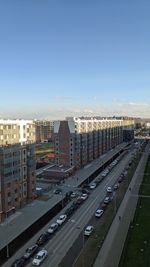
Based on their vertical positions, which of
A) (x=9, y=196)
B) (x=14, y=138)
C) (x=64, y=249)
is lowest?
(x=64, y=249)

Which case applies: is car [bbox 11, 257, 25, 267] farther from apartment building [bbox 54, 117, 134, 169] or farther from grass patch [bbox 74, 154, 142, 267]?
apartment building [bbox 54, 117, 134, 169]

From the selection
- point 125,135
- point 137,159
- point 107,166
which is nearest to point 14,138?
point 107,166

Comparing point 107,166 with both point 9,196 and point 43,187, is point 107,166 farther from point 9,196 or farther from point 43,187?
point 9,196

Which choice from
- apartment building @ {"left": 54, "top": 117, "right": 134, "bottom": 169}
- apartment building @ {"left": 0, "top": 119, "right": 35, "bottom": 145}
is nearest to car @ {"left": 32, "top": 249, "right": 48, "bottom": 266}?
apartment building @ {"left": 0, "top": 119, "right": 35, "bottom": 145}

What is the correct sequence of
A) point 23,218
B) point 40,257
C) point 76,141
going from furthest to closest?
1. point 76,141
2. point 23,218
3. point 40,257

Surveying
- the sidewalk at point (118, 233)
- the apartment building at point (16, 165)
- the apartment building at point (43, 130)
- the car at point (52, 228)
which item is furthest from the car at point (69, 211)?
the apartment building at point (43, 130)

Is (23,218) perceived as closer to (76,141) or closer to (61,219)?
(61,219)

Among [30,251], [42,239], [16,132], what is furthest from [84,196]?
[30,251]
